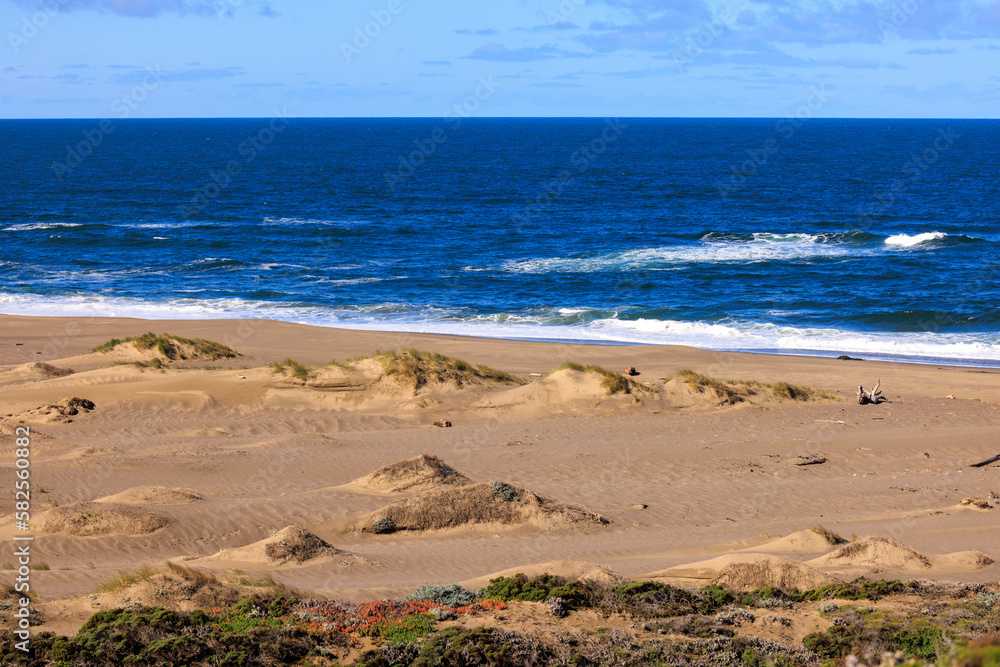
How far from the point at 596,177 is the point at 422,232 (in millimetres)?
34320

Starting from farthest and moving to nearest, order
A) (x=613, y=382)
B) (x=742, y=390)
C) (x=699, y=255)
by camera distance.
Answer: (x=699, y=255) < (x=742, y=390) < (x=613, y=382)

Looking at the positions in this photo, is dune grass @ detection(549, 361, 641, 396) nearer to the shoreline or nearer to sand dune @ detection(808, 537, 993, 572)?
the shoreline

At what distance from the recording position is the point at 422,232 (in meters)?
49.2

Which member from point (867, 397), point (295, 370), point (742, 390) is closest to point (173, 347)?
point (295, 370)

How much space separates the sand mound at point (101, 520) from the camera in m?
10.6

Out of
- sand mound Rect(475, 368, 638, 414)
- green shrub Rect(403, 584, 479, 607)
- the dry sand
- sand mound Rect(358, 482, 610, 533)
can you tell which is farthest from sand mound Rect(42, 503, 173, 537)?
sand mound Rect(475, 368, 638, 414)

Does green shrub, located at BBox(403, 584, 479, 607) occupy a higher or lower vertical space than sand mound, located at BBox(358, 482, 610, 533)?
higher

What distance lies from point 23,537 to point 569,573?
7.11 meters

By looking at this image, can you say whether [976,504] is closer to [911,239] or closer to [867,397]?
[867,397]

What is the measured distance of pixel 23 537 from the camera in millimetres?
10195

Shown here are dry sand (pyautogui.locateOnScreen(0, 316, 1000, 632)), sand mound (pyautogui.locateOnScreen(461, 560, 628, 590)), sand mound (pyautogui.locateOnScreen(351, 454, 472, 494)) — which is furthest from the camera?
sand mound (pyautogui.locateOnScreen(351, 454, 472, 494))

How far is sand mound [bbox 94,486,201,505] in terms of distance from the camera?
11.7m

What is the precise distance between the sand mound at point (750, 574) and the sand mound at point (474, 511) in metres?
2.51

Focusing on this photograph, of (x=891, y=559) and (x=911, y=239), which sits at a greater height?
(x=911, y=239)
